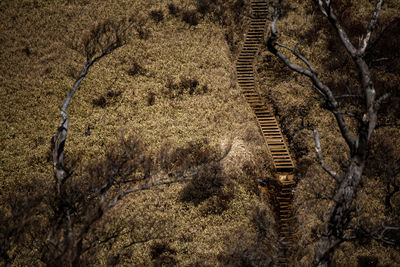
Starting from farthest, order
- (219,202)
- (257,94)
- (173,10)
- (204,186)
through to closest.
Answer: (173,10) < (257,94) < (204,186) < (219,202)

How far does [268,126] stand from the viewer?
774 inches

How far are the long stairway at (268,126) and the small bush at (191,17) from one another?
528cm

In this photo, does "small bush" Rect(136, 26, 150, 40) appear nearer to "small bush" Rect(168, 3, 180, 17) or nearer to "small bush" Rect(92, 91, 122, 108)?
"small bush" Rect(168, 3, 180, 17)

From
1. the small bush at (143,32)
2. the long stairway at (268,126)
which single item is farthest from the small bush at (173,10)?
the long stairway at (268,126)

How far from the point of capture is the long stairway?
15617 mm

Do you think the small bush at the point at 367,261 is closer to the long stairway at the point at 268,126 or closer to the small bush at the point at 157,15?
the long stairway at the point at 268,126

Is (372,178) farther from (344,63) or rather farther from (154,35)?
(154,35)

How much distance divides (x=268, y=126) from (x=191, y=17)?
14.4 meters

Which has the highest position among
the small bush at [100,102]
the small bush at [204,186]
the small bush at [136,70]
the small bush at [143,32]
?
the small bush at [143,32]

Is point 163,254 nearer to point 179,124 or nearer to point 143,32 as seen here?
point 179,124

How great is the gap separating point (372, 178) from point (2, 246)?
18552 mm

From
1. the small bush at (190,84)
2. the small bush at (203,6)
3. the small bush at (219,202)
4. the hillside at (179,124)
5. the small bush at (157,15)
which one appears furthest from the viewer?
the small bush at (203,6)

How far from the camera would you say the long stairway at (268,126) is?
1562 centimetres

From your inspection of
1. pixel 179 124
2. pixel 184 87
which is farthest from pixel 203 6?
pixel 179 124
